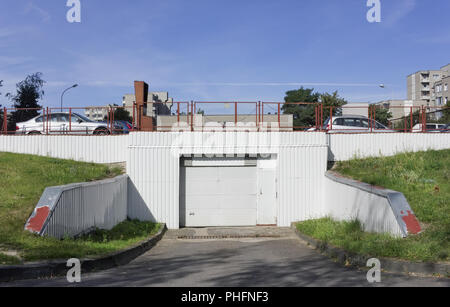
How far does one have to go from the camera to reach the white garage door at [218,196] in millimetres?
16516

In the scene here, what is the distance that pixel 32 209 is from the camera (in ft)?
34.1

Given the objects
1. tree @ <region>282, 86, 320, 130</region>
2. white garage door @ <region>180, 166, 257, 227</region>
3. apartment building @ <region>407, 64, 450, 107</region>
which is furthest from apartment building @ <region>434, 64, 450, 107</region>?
white garage door @ <region>180, 166, 257, 227</region>

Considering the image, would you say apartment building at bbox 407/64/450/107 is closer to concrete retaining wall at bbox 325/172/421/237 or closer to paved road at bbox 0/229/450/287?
concrete retaining wall at bbox 325/172/421/237

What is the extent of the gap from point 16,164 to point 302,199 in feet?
35.0

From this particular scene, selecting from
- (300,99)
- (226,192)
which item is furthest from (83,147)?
(300,99)

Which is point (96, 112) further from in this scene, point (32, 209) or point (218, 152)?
point (32, 209)

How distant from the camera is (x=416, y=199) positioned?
1090 centimetres

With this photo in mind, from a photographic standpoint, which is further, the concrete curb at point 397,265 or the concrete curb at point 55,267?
the concrete curb at point 397,265

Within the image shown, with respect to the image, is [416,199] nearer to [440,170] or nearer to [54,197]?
[440,170]

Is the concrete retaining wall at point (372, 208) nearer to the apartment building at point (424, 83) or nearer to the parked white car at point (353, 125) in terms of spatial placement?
the parked white car at point (353, 125)

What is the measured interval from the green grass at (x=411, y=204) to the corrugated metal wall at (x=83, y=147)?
26.8ft

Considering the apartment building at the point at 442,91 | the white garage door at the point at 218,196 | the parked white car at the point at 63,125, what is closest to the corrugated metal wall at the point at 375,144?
the white garage door at the point at 218,196

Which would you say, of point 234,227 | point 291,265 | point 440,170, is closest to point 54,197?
point 291,265

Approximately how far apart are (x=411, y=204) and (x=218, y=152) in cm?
759
